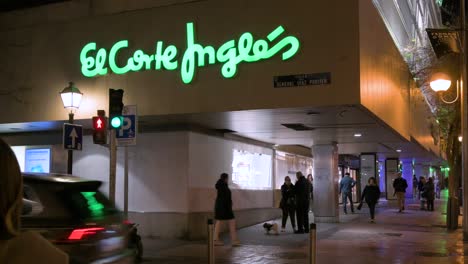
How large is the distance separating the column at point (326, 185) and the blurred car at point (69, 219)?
14190 mm

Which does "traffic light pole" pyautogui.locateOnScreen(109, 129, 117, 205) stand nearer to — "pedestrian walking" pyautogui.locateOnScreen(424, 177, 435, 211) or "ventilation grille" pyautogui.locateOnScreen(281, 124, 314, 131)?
"ventilation grille" pyautogui.locateOnScreen(281, 124, 314, 131)

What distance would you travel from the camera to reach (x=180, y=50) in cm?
1330

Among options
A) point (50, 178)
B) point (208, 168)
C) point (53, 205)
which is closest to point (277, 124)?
point (208, 168)

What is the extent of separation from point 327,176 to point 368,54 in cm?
777

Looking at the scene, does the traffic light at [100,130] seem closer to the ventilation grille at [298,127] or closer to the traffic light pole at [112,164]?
the traffic light pole at [112,164]

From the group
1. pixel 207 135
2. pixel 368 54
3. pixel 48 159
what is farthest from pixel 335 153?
pixel 48 159

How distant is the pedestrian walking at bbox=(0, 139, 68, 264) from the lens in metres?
1.82

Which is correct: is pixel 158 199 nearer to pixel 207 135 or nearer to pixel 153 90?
pixel 207 135

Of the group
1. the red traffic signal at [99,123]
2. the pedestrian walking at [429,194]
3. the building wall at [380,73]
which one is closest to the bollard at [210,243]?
the red traffic signal at [99,123]

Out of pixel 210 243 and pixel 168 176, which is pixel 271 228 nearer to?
pixel 168 176

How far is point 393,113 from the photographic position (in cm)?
1692

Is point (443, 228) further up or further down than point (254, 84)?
further down

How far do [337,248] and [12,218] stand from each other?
468 inches

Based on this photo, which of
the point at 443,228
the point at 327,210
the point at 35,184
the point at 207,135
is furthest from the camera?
the point at 327,210
